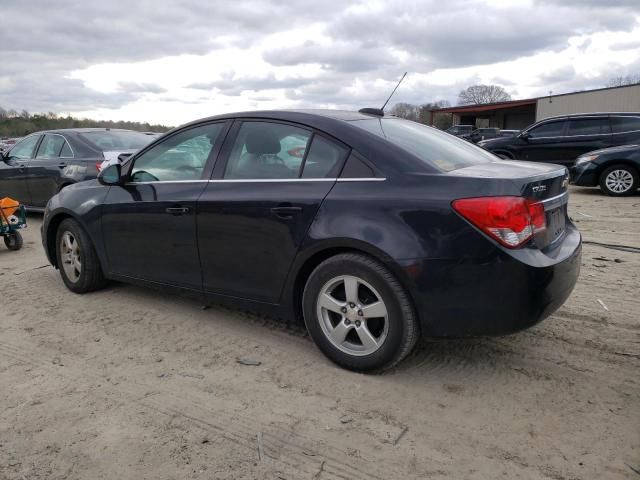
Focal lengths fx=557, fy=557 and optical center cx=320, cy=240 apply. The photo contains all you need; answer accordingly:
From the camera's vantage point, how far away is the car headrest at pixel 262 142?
3.75 metres

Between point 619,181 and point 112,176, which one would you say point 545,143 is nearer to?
point 619,181

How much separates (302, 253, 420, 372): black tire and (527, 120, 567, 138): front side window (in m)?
11.7

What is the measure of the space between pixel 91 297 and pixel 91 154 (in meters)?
4.08

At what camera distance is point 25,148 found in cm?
954

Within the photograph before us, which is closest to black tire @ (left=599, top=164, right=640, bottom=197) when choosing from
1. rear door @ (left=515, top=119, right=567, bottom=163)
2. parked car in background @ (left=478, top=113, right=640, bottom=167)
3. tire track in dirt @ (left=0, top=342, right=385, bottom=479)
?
parked car in background @ (left=478, top=113, right=640, bottom=167)

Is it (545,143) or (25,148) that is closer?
(25,148)

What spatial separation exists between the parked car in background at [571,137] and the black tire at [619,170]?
217cm

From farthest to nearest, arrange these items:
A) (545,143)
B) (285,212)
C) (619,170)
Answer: (545,143)
(619,170)
(285,212)

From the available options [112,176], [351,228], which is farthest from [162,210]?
[351,228]

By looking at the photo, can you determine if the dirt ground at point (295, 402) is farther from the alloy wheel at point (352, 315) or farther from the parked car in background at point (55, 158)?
the parked car in background at point (55, 158)

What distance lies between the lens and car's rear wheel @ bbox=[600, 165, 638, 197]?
10703 mm

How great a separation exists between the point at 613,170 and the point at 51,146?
1024cm

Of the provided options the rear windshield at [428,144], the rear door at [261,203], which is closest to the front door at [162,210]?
the rear door at [261,203]

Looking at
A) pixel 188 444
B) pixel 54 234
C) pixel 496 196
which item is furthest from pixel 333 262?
pixel 54 234
